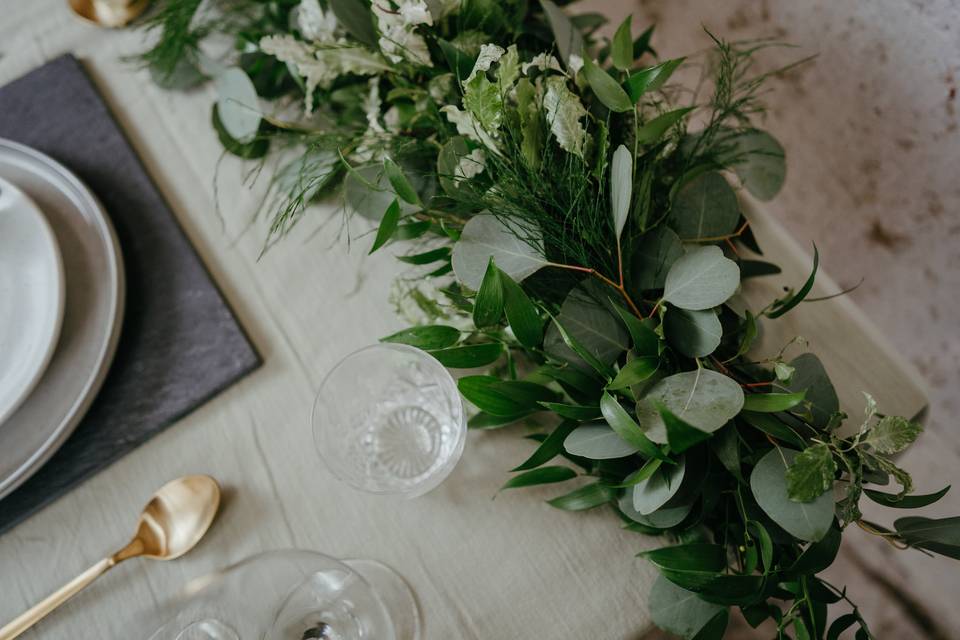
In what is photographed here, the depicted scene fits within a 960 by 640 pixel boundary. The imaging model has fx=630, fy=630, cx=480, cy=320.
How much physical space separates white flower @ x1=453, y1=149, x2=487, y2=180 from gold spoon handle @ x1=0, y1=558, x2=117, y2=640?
0.42 m

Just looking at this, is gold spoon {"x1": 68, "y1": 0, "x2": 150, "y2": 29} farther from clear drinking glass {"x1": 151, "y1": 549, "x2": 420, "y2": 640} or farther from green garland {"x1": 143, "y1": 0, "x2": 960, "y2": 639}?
clear drinking glass {"x1": 151, "y1": 549, "x2": 420, "y2": 640}

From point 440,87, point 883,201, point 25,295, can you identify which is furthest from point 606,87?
point 883,201

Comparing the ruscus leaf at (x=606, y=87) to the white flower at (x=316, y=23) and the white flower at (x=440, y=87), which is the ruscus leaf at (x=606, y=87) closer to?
the white flower at (x=440, y=87)

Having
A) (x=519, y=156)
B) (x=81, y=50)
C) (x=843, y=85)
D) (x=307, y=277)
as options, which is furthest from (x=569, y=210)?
(x=843, y=85)

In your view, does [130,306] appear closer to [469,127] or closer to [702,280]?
[469,127]

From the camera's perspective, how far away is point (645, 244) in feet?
1.59

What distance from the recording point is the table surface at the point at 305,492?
52cm

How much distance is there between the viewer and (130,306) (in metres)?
0.60

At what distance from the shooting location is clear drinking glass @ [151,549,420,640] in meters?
0.43

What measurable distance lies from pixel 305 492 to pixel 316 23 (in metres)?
0.42

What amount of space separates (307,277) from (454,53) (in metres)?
0.26

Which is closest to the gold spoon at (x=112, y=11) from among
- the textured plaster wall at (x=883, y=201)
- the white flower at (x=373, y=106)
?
the white flower at (x=373, y=106)

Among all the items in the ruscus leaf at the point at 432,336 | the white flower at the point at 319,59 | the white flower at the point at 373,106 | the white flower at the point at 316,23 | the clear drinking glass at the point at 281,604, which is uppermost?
the white flower at the point at 316,23

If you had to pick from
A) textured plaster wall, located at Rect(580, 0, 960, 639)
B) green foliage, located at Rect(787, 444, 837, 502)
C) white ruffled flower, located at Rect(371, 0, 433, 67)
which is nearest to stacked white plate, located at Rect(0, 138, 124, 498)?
white ruffled flower, located at Rect(371, 0, 433, 67)
